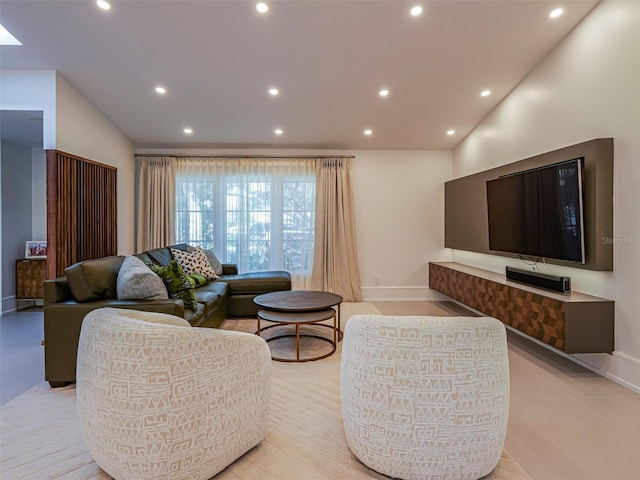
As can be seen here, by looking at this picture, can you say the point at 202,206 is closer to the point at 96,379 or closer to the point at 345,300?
the point at 345,300

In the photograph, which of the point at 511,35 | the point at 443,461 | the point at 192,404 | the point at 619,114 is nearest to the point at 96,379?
the point at 192,404

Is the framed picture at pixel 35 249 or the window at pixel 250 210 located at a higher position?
the window at pixel 250 210

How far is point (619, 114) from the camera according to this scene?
8.84ft

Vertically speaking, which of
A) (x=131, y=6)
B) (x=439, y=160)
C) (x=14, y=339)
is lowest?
(x=14, y=339)

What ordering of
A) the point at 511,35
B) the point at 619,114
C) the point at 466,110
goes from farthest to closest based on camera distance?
the point at 466,110 < the point at 511,35 < the point at 619,114

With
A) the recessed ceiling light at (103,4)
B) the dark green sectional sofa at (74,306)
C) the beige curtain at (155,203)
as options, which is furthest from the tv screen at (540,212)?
the beige curtain at (155,203)

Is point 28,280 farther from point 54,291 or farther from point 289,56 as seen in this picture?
point 289,56

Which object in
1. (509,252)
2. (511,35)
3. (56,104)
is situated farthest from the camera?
(509,252)

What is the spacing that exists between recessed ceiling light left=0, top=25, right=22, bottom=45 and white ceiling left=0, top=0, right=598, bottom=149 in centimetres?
5

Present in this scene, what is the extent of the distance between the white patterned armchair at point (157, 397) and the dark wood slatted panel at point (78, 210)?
8.58 ft

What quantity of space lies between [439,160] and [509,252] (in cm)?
236

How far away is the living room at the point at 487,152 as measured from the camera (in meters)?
2.65

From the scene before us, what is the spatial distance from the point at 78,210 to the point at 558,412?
4.88 meters

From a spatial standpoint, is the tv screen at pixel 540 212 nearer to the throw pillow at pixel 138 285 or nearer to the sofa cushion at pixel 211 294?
the sofa cushion at pixel 211 294
